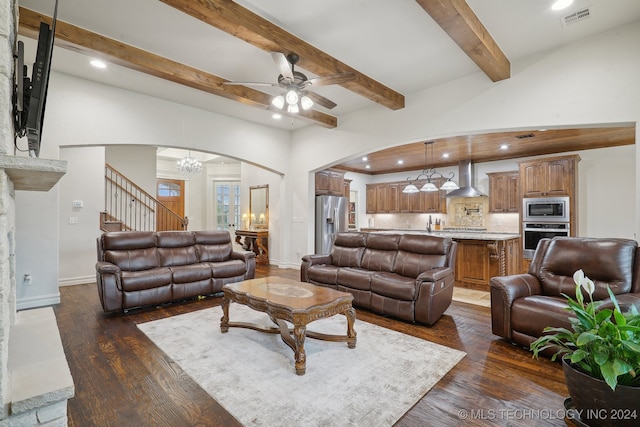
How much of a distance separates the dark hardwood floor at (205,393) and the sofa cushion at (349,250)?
138 cm

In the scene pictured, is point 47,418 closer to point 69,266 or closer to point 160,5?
point 160,5

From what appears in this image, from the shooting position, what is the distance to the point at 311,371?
2420 millimetres

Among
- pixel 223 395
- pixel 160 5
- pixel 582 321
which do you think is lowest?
pixel 223 395

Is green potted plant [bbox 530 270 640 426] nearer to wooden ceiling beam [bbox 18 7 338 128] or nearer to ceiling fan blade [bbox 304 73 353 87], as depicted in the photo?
ceiling fan blade [bbox 304 73 353 87]

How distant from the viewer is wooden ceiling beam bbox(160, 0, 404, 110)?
2646 millimetres

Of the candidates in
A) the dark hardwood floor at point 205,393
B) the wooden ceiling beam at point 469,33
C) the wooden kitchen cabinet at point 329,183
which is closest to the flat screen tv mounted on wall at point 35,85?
the dark hardwood floor at point 205,393

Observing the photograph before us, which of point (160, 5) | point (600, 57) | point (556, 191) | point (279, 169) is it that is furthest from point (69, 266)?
point (556, 191)

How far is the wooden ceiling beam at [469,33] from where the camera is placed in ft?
8.45

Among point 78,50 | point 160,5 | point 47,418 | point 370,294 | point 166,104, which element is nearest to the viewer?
point 47,418

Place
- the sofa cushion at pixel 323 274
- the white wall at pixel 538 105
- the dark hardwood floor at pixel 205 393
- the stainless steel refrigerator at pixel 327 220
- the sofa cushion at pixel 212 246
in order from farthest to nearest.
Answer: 1. the stainless steel refrigerator at pixel 327 220
2. the sofa cushion at pixel 212 246
3. the sofa cushion at pixel 323 274
4. the white wall at pixel 538 105
5. the dark hardwood floor at pixel 205 393

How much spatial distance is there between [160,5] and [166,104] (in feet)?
8.51

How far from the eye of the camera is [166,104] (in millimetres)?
5207

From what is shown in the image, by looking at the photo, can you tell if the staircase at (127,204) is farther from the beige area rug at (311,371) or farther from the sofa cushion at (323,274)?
the beige area rug at (311,371)

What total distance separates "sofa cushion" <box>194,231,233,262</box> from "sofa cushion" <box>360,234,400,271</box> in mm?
2301
